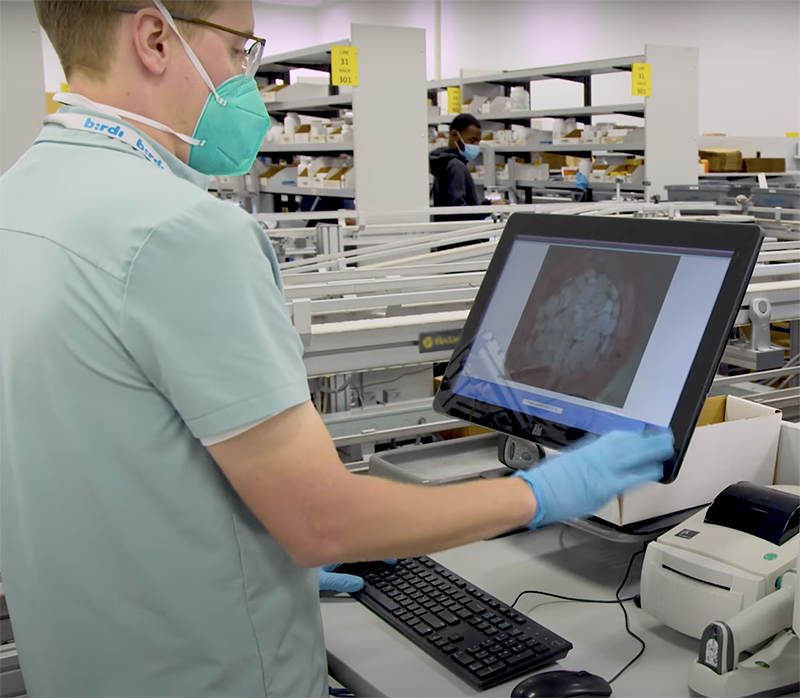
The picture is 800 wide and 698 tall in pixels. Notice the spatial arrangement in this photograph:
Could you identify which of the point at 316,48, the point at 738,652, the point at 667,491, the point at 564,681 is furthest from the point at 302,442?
the point at 316,48

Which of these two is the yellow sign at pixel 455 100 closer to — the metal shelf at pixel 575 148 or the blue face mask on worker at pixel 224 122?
the metal shelf at pixel 575 148

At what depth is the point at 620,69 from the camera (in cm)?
611

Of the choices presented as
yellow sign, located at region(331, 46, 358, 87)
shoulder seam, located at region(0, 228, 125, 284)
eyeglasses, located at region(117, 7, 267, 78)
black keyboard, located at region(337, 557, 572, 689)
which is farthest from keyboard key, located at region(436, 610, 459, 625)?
yellow sign, located at region(331, 46, 358, 87)

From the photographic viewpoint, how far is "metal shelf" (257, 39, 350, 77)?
575 cm

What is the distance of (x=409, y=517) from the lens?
0.86 metres

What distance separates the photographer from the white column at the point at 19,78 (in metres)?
3.56

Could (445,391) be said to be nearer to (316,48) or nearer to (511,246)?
(511,246)

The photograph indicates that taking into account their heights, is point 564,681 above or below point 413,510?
below

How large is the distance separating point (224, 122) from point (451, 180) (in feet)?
15.8

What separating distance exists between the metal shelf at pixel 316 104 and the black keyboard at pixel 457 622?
15.3 feet

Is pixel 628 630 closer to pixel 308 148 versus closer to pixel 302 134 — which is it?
pixel 308 148

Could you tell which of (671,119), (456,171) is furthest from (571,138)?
(456,171)

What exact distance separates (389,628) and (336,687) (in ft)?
0.50

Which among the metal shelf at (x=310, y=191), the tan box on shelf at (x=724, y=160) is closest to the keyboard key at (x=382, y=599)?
the metal shelf at (x=310, y=191)
